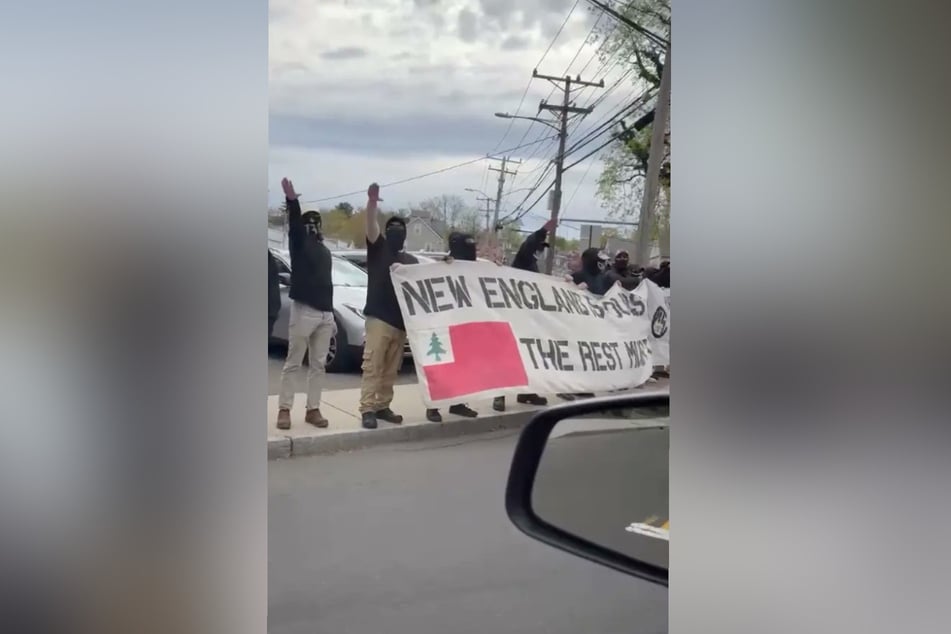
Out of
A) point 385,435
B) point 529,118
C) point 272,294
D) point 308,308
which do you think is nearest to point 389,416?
point 385,435

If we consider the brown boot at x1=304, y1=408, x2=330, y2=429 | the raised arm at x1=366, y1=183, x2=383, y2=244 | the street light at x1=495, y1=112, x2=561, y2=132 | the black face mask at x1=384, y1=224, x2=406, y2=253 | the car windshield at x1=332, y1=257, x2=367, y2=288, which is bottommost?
the brown boot at x1=304, y1=408, x2=330, y2=429

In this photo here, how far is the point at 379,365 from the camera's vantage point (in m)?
1.70

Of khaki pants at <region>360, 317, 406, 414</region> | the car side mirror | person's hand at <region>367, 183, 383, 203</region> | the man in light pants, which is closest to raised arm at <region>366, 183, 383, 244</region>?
person's hand at <region>367, 183, 383, 203</region>

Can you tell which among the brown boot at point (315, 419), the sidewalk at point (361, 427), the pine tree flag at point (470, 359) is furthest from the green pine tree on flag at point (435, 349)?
the brown boot at point (315, 419)

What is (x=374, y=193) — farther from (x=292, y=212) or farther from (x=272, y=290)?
(x=272, y=290)

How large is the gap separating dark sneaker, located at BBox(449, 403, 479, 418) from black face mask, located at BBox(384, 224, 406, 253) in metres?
0.41

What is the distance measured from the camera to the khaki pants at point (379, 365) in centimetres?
167

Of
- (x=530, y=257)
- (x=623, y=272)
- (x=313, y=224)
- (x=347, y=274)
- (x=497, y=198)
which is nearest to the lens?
(x=313, y=224)

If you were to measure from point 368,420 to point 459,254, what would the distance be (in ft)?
1.45

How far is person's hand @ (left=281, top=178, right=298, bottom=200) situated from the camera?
148 centimetres

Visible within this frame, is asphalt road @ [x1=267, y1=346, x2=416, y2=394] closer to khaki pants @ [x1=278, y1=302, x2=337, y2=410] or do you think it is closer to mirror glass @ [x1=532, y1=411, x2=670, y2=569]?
khaki pants @ [x1=278, y1=302, x2=337, y2=410]

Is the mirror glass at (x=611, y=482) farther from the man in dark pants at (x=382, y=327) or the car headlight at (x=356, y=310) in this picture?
the car headlight at (x=356, y=310)
